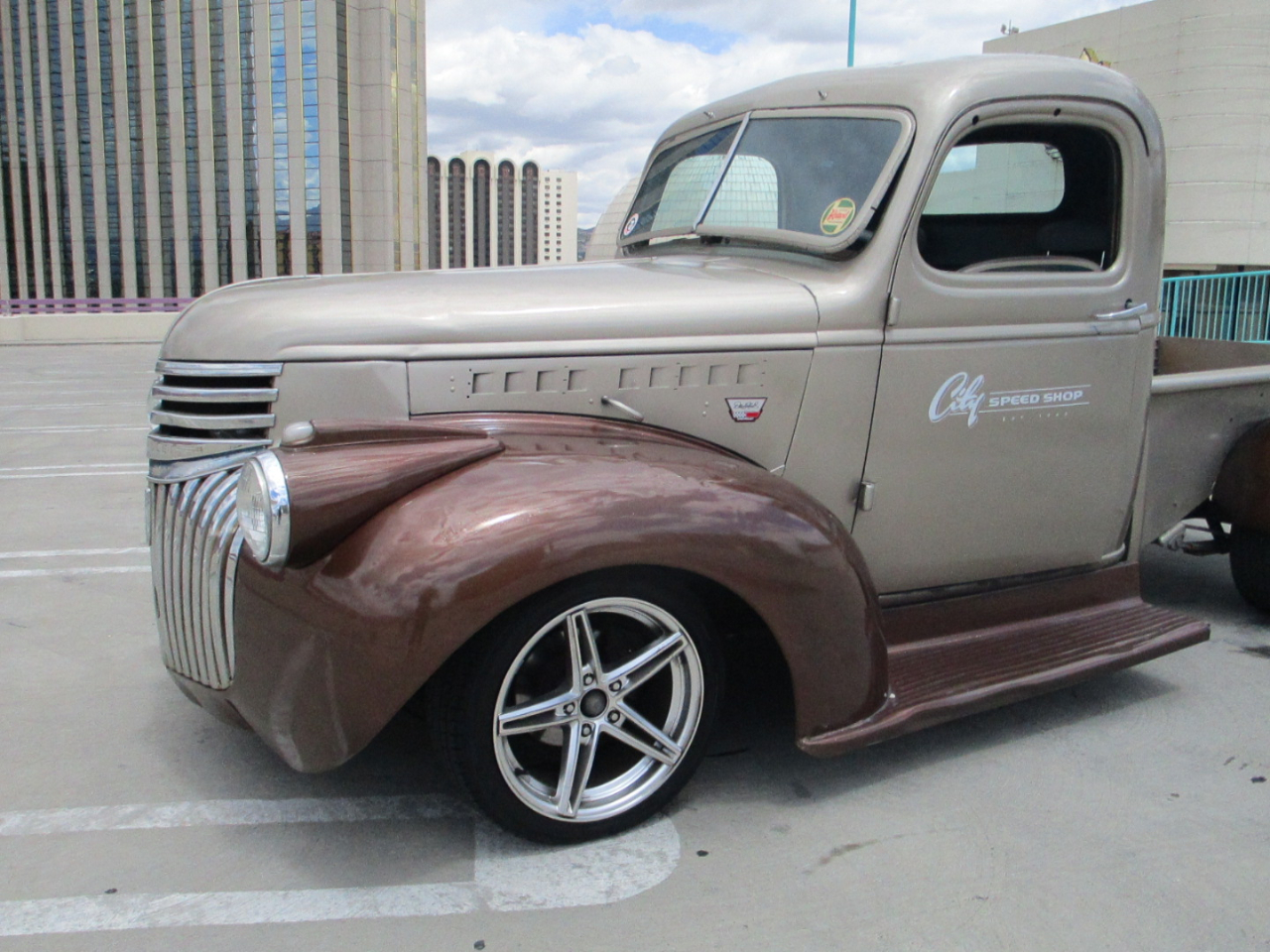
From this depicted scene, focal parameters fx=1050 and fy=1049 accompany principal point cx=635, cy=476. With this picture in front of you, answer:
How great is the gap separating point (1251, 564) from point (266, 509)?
377cm

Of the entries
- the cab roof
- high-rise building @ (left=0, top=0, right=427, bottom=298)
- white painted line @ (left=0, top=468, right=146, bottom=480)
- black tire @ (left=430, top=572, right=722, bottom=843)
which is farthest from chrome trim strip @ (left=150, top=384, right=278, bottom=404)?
high-rise building @ (left=0, top=0, right=427, bottom=298)

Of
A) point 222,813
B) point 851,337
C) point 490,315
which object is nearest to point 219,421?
point 490,315

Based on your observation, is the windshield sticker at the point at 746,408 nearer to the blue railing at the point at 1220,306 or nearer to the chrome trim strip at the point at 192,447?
the chrome trim strip at the point at 192,447

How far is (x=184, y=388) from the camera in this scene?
2625 millimetres

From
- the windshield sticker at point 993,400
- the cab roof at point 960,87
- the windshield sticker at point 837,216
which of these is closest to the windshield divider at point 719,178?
the cab roof at point 960,87

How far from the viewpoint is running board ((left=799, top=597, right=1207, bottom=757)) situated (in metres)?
2.73

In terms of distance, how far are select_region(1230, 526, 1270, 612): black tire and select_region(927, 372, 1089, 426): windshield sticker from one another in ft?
4.48

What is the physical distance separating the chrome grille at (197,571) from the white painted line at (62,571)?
237 centimetres

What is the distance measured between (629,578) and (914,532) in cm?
113

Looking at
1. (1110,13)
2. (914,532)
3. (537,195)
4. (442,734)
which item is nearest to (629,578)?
(442,734)

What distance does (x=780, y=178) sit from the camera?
328 centimetres

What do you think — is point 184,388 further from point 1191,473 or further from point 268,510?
point 1191,473

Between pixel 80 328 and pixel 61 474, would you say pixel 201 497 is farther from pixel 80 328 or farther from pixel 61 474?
pixel 80 328

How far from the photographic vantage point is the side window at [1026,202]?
3303mm
